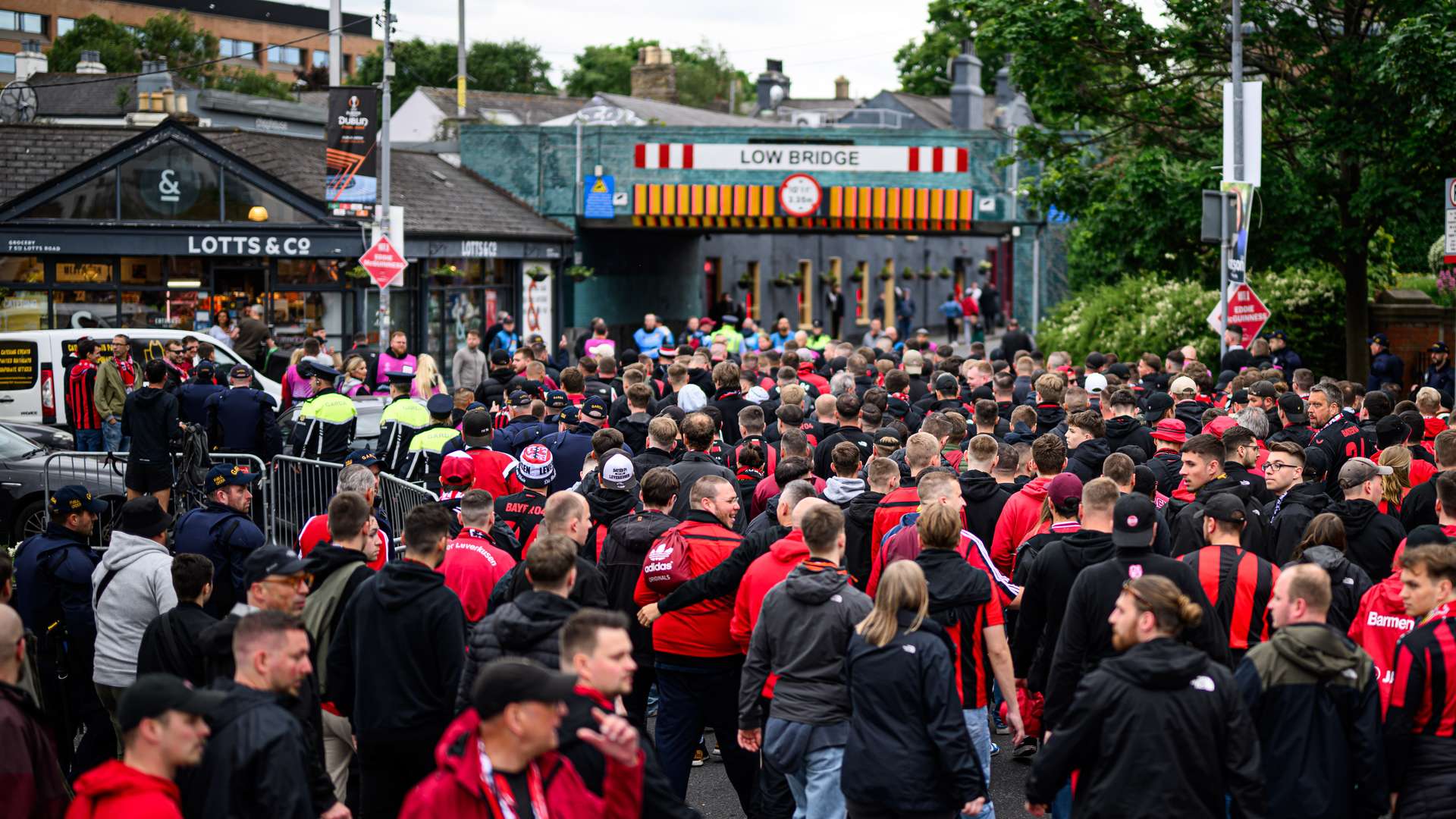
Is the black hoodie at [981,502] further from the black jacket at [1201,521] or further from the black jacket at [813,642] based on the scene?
the black jacket at [813,642]

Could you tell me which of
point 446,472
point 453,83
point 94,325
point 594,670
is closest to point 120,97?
point 94,325

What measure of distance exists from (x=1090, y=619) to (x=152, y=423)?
939 cm

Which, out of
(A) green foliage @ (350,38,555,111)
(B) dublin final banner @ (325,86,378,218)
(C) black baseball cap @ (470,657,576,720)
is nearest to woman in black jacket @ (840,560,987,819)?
(C) black baseball cap @ (470,657,576,720)

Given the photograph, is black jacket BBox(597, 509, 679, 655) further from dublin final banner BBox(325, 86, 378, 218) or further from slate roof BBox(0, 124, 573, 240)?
slate roof BBox(0, 124, 573, 240)

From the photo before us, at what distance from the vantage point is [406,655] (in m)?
5.90

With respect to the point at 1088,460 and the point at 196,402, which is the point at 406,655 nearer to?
the point at 1088,460

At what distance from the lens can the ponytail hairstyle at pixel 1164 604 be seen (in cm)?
500

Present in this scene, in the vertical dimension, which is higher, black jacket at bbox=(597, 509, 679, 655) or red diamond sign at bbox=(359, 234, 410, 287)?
red diamond sign at bbox=(359, 234, 410, 287)

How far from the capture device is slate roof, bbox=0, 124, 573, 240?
25.3m

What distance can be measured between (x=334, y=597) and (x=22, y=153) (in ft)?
74.0

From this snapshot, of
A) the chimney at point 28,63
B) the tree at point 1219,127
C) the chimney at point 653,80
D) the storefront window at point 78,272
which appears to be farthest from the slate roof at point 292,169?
the chimney at point 653,80

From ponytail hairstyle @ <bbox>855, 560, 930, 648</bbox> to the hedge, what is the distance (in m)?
17.3

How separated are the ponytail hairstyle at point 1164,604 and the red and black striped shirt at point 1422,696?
3.49ft

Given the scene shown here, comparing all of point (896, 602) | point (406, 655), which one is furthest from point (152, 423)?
point (896, 602)
